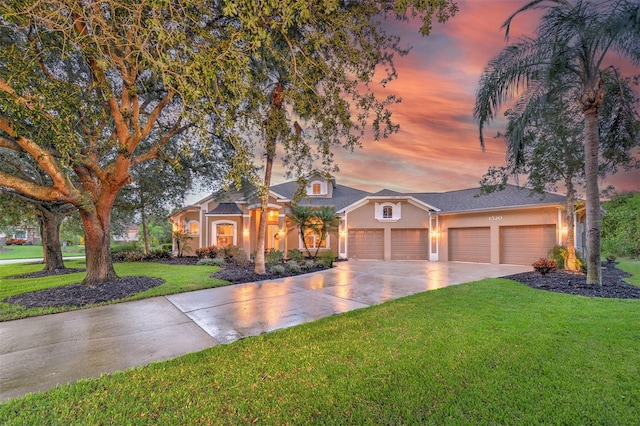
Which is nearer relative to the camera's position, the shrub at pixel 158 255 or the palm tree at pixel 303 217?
the palm tree at pixel 303 217

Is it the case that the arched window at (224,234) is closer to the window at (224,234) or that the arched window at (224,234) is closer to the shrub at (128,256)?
the window at (224,234)

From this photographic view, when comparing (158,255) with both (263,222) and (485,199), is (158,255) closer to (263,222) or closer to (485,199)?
(263,222)

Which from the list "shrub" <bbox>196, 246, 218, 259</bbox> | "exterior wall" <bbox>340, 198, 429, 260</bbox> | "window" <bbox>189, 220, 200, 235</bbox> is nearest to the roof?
"exterior wall" <bbox>340, 198, 429, 260</bbox>

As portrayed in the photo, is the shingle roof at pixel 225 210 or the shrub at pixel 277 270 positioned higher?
the shingle roof at pixel 225 210

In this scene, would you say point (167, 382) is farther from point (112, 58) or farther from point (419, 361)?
point (112, 58)

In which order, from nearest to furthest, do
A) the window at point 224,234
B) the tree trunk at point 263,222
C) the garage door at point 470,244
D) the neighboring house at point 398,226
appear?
the tree trunk at point 263,222 < the neighboring house at point 398,226 < the garage door at point 470,244 < the window at point 224,234

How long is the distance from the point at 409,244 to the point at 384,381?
15.4 m

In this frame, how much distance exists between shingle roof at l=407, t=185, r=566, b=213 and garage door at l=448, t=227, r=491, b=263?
1.33m

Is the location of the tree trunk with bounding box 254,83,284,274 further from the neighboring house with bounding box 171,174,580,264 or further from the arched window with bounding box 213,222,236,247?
the arched window with bounding box 213,222,236,247

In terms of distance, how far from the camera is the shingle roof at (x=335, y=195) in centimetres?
1967

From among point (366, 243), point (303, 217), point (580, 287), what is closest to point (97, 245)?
point (303, 217)

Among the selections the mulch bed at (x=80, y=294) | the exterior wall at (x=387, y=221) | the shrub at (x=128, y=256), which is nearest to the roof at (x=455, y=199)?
the exterior wall at (x=387, y=221)

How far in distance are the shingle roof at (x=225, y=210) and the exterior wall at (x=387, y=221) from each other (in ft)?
22.6

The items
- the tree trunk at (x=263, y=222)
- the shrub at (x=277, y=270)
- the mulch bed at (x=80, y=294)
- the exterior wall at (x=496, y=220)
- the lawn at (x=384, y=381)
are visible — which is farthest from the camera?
the exterior wall at (x=496, y=220)
